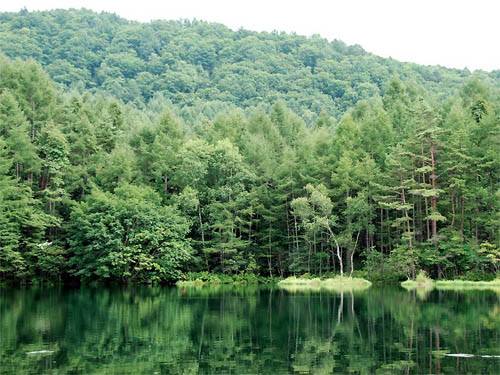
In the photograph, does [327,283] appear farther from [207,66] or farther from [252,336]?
[207,66]

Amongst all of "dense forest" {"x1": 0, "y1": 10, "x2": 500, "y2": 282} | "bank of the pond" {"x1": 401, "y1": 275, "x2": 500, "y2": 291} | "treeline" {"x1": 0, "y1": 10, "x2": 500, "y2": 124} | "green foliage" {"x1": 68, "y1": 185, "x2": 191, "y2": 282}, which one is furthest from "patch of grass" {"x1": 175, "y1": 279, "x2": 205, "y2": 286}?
"treeline" {"x1": 0, "y1": 10, "x2": 500, "y2": 124}

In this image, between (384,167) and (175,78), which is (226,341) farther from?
(175,78)

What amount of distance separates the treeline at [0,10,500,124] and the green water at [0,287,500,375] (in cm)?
6909

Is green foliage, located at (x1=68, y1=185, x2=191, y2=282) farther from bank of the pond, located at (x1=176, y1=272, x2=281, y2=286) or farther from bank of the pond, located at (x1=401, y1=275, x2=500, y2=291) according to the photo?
bank of the pond, located at (x1=401, y1=275, x2=500, y2=291)

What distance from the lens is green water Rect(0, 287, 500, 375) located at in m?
16.1

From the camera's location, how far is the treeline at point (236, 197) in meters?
51.6

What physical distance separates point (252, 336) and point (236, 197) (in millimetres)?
36629

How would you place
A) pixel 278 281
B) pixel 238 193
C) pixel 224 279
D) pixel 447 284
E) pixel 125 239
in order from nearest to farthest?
pixel 447 284
pixel 125 239
pixel 224 279
pixel 278 281
pixel 238 193

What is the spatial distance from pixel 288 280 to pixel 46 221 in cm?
1974

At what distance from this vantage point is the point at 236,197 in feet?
189

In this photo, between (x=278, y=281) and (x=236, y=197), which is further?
(x=236, y=197)

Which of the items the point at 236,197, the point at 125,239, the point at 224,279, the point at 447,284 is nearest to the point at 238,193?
the point at 236,197

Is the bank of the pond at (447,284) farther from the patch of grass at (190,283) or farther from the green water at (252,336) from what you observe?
the patch of grass at (190,283)

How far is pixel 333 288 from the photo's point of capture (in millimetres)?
47156
